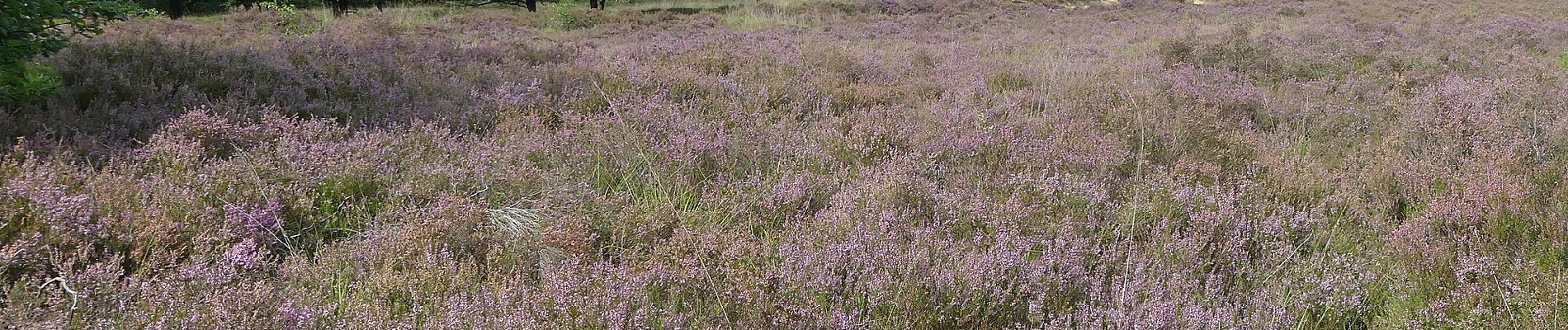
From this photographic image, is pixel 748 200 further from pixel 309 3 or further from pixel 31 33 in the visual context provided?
pixel 309 3

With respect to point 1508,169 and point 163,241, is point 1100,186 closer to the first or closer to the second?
point 1508,169

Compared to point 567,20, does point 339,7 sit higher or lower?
higher

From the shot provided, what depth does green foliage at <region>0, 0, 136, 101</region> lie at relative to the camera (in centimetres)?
321

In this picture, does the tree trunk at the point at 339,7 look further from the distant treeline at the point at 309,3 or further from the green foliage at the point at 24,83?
the green foliage at the point at 24,83

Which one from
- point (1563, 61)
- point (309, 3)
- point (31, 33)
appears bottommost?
point (1563, 61)

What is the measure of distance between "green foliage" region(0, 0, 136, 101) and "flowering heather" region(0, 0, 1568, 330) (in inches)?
5.2

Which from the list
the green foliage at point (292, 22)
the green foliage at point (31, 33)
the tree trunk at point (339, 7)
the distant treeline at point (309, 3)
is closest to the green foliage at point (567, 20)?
the green foliage at point (292, 22)

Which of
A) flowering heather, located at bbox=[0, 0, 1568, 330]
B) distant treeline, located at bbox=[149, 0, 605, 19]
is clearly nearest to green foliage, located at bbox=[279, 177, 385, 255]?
flowering heather, located at bbox=[0, 0, 1568, 330]

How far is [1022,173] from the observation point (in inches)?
134

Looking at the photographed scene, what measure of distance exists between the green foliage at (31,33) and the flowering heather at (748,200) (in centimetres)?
13

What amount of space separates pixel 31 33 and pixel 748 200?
346cm

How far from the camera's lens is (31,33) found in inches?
135

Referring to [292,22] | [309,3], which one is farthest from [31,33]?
[309,3]

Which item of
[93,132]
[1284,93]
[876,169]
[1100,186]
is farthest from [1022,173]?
[93,132]
